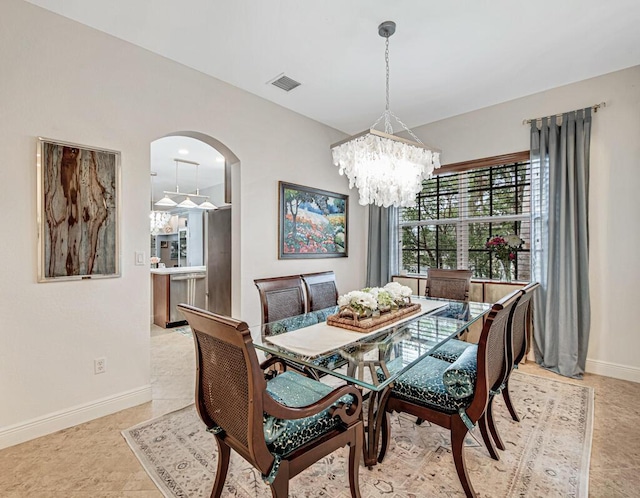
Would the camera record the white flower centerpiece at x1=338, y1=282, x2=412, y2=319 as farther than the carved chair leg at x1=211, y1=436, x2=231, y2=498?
Yes

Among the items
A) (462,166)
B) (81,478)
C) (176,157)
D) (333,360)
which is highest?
(176,157)

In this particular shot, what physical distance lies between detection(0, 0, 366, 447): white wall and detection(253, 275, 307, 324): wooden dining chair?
1013mm

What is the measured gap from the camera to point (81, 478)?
1.76 metres

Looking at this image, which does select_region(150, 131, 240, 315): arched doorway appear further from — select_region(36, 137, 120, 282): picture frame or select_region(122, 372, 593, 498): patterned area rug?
select_region(122, 372, 593, 498): patterned area rug

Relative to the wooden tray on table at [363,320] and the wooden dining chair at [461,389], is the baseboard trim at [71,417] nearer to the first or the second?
the wooden tray on table at [363,320]

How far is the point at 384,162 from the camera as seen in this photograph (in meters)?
2.41

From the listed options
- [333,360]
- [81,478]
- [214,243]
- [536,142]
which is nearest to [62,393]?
[81,478]

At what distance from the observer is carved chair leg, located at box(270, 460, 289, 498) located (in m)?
1.22

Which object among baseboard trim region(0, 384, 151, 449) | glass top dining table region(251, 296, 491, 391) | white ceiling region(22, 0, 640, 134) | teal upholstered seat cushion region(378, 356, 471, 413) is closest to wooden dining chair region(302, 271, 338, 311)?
glass top dining table region(251, 296, 491, 391)

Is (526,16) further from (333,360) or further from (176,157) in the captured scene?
(176,157)

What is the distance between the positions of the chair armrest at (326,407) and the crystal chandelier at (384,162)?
155cm

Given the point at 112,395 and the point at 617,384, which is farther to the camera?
the point at 617,384

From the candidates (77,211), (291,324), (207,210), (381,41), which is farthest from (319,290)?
(207,210)

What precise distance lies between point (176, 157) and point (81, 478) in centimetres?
479
